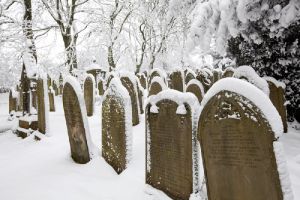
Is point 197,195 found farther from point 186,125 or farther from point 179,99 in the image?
point 179,99

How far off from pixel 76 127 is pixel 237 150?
321 centimetres

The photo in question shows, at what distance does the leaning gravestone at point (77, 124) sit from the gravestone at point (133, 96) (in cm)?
184

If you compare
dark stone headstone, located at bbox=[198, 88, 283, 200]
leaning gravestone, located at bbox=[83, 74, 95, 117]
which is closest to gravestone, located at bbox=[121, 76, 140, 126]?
leaning gravestone, located at bbox=[83, 74, 95, 117]

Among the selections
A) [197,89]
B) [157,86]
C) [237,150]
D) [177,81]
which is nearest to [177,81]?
[177,81]

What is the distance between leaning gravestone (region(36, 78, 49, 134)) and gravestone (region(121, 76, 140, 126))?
70.5 inches

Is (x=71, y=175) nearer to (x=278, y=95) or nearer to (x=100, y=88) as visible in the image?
(x=278, y=95)

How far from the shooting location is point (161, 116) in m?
4.01

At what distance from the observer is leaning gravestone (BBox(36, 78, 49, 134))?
23.8ft

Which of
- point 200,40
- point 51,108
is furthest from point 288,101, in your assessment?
point 51,108

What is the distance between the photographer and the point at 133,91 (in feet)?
24.5

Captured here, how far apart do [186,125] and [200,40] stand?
3515 millimetres

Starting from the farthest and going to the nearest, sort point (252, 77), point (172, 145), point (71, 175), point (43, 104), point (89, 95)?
point (89, 95)
point (43, 104)
point (252, 77)
point (71, 175)
point (172, 145)

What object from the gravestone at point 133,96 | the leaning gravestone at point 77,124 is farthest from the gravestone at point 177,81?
the leaning gravestone at point 77,124

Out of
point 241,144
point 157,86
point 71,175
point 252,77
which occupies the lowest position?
point 71,175
